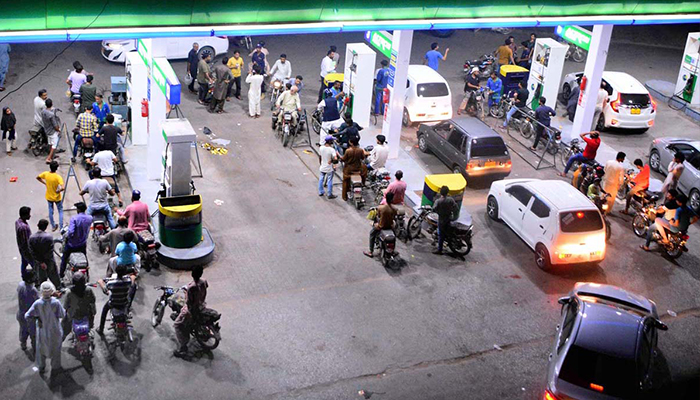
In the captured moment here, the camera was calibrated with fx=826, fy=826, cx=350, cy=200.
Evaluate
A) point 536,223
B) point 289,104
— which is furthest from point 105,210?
point 536,223

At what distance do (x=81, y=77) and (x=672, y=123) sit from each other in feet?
56.8

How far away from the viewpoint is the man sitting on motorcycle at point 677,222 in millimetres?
16562

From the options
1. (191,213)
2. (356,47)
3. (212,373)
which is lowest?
(212,373)

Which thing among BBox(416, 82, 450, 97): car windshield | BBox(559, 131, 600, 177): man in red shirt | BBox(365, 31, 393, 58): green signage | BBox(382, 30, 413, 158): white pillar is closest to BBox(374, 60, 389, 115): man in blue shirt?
BBox(416, 82, 450, 97): car windshield

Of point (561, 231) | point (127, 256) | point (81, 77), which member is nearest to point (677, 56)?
point (561, 231)

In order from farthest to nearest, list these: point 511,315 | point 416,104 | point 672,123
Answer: point 672,123 → point 416,104 → point 511,315

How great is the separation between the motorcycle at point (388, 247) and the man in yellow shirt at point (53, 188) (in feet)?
19.4

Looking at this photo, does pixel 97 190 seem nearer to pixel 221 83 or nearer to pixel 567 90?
pixel 221 83

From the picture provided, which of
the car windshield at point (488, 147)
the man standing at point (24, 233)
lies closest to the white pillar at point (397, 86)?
the car windshield at point (488, 147)

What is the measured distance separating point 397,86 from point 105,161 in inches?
287

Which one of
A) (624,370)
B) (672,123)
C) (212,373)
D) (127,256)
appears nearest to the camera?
(624,370)

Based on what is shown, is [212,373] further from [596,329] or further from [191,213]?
[596,329]

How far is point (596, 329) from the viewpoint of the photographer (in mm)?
11945

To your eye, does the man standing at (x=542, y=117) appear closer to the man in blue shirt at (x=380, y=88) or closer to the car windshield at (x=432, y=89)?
the car windshield at (x=432, y=89)
